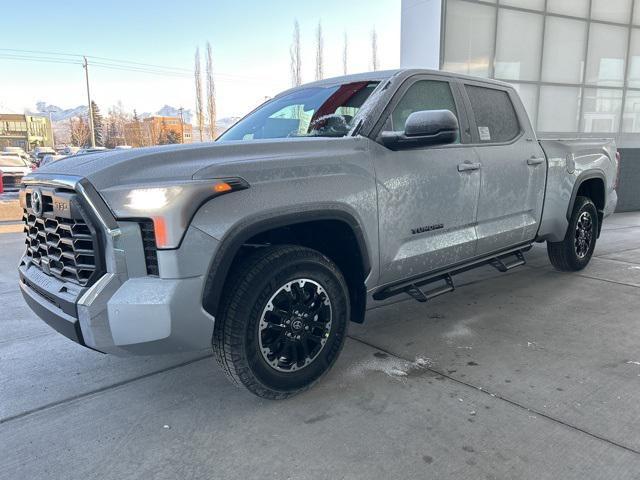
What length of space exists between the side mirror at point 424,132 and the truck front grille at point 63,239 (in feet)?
6.09

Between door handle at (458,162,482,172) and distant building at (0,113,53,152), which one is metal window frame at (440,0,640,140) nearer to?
door handle at (458,162,482,172)

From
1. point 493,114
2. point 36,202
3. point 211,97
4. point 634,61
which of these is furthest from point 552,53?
point 211,97

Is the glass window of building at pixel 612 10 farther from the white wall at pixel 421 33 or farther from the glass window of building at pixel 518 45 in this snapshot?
the white wall at pixel 421 33

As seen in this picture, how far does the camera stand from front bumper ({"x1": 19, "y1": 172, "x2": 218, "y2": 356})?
2.37 meters

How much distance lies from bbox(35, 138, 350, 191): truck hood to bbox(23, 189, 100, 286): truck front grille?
162 millimetres

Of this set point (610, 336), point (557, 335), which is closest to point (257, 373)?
point (557, 335)

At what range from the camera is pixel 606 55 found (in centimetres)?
1505

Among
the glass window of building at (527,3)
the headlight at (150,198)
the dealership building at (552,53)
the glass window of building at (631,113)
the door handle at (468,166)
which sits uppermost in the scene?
the glass window of building at (527,3)

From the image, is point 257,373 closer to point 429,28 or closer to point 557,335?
point 557,335

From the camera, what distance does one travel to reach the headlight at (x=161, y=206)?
235cm

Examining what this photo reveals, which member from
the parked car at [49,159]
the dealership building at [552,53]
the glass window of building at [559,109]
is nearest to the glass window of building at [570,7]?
the dealership building at [552,53]

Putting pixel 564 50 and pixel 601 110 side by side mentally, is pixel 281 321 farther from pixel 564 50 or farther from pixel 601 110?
pixel 601 110

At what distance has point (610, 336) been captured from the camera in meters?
3.94

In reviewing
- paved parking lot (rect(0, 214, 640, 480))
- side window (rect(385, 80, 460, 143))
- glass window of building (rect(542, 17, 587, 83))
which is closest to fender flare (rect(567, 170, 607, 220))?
paved parking lot (rect(0, 214, 640, 480))
